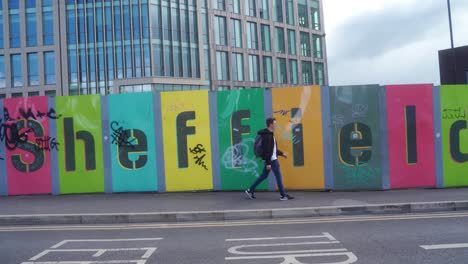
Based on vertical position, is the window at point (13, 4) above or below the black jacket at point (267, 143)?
above

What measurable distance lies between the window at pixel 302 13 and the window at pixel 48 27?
30.1 m

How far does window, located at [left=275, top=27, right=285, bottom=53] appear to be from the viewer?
5699 cm

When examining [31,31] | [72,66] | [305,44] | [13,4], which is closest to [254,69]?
[305,44]

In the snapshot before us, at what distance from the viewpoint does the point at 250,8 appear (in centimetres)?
5519

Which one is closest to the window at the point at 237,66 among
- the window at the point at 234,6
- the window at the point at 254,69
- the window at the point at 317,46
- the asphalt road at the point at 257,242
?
the window at the point at 254,69

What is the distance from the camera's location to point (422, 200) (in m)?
8.34

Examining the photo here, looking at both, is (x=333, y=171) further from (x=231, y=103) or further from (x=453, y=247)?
(x=453, y=247)

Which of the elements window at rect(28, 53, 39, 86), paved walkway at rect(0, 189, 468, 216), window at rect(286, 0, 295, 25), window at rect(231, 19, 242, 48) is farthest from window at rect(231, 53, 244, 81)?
paved walkway at rect(0, 189, 468, 216)

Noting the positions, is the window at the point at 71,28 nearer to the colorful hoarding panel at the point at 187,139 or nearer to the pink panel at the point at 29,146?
the pink panel at the point at 29,146

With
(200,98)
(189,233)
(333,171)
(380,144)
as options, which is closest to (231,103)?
(200,98)

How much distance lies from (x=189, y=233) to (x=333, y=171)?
14.4 ft

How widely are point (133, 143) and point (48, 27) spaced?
4332 cm

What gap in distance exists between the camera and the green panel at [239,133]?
396 inches

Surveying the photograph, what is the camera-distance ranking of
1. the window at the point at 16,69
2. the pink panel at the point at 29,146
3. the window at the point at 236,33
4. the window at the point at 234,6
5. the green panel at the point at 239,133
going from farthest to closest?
the window at the point at 236,33, the window at the point at 234,6, the window at the point at 16,69, the pink panel at the point at 29,146, the green panel at the point at 239,133
